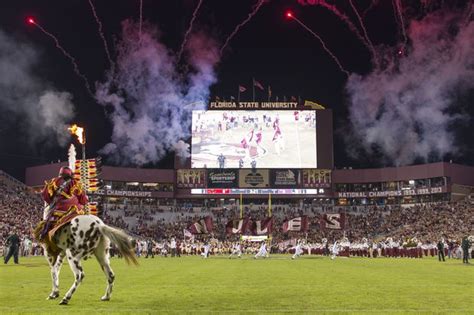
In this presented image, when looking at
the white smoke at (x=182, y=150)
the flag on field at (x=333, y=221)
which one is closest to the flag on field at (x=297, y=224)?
the flag on field at (x=333, y=221)

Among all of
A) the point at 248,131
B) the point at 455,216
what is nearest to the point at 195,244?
the point at 248,131

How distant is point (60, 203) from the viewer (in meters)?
12.8

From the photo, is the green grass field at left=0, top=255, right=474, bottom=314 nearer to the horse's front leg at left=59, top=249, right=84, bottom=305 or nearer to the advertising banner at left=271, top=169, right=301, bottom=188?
the horse's front leg at left=59, top=249, right=84, bottom=305

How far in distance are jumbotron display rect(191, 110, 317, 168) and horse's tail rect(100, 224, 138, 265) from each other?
78960 mm

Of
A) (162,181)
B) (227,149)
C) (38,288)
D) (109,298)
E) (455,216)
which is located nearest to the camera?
(109,298)

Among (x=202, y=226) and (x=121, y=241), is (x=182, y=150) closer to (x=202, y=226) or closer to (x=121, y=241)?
(x=202, y=226)

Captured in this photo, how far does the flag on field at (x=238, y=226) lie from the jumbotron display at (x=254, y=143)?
41235 millimetres

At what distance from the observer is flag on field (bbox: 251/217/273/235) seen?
49.9m

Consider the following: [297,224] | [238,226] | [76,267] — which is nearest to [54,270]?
[76,267]

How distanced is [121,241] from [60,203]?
5.85ft

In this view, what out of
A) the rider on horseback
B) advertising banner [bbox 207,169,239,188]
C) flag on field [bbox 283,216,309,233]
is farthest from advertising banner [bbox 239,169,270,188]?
the rider on horseback

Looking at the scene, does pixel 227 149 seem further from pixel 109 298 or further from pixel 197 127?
pixel 109 298

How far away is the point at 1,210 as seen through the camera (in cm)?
6475

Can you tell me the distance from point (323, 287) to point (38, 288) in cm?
866
